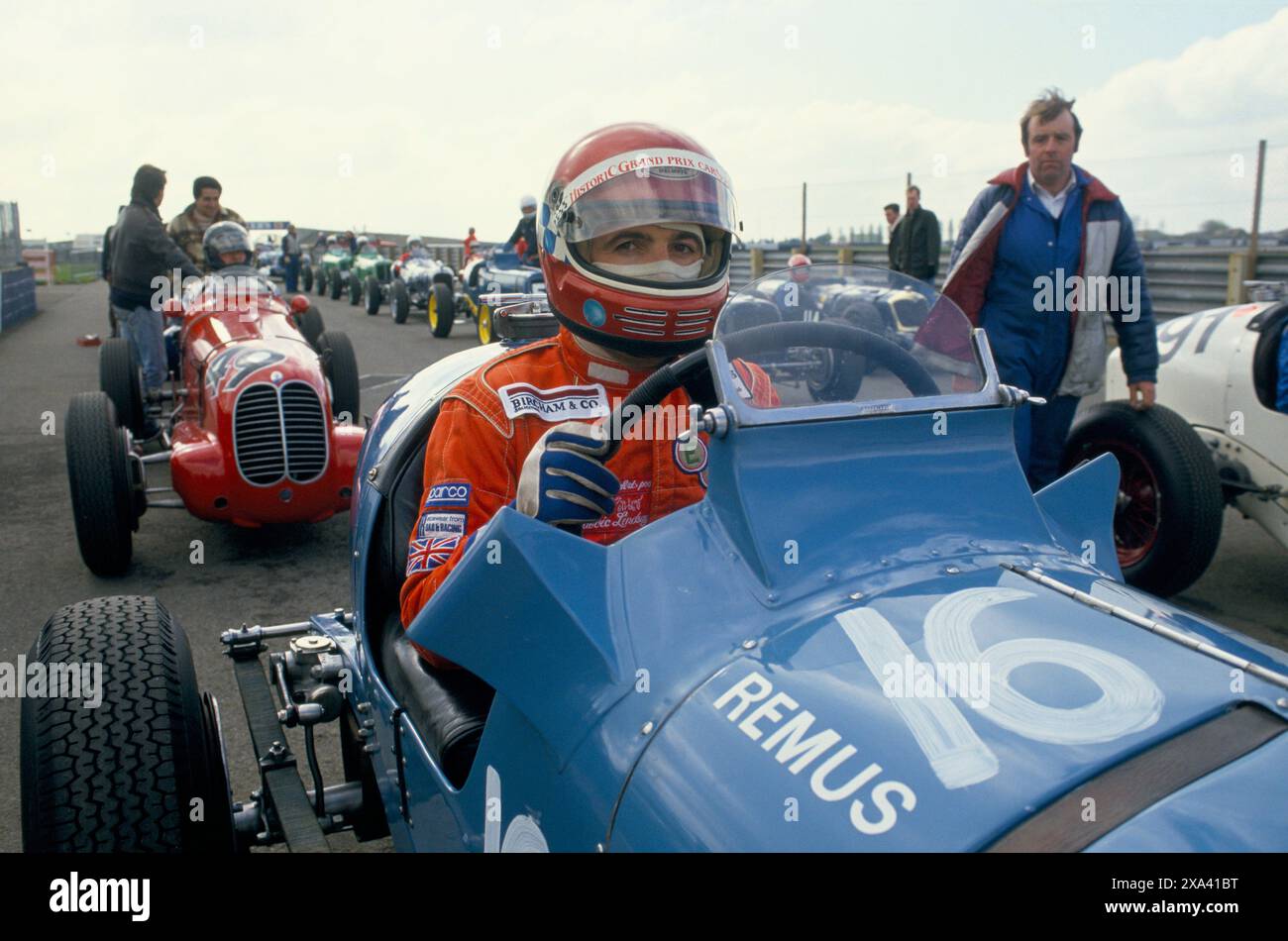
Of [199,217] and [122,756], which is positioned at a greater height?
[199,217]

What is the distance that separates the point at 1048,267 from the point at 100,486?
4173 millimetres

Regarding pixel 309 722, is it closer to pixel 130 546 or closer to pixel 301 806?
pixel 301 806

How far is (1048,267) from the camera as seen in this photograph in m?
4.25

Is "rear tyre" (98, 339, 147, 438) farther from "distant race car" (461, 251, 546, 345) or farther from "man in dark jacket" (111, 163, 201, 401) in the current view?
"distant race car" (461, 251, 546, 345)

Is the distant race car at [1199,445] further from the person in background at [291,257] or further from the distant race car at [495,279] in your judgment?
the person in background at [291,257]

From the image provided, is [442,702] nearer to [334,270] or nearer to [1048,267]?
[1048,267]

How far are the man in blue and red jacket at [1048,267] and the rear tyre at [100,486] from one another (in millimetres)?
3744

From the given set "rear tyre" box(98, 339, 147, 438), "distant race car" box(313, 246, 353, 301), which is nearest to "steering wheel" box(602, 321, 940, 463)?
"rear tyre" box(98, 339, 147, 438)

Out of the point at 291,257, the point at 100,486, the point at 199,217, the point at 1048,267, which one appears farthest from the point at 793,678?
the point at 291,257

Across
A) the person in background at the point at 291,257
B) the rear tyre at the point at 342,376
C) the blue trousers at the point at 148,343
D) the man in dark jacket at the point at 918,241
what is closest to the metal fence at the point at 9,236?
the person in background at the point at 291,257

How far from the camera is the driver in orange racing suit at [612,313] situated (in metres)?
2.18

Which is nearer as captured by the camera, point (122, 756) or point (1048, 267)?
→ point (122, 756)

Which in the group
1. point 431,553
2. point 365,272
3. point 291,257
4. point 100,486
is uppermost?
point 291,257
